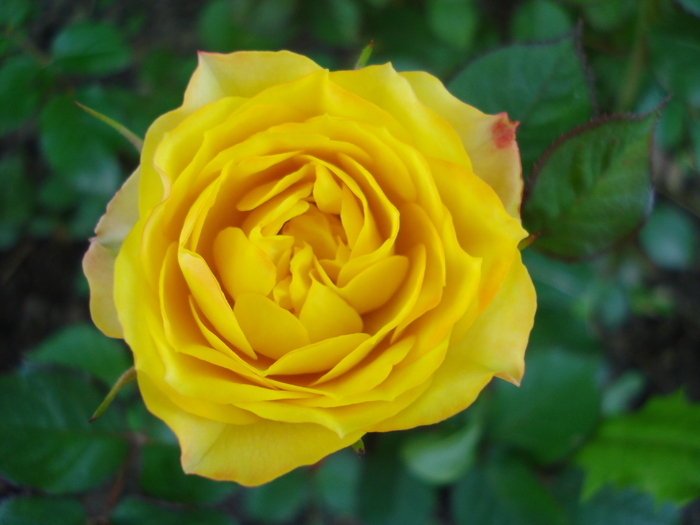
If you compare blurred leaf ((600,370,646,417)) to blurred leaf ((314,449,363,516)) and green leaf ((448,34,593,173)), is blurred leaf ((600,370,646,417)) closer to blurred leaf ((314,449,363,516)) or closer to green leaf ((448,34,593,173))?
blurred leaf ((314,449,363,516))

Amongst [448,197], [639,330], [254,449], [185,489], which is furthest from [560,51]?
[639,330]

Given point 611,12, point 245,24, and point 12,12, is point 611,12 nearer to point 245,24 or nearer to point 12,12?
point 245,24

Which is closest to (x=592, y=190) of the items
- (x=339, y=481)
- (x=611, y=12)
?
(x=611, y=12)

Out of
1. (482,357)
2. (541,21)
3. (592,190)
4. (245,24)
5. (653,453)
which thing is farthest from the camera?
(245,24)

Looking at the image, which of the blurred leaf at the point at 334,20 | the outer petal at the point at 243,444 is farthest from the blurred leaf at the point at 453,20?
the outer petal at the point at 243,444

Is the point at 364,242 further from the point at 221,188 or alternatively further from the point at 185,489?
the point at 185,489
